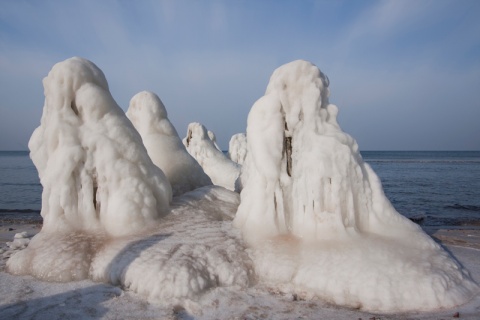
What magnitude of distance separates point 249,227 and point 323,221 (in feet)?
3.58

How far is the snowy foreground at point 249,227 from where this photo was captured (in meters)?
3.89

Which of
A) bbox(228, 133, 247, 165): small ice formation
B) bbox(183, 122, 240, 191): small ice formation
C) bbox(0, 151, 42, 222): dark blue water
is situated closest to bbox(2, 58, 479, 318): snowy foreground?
bbox(183, 122, 240, 191): small ice formation

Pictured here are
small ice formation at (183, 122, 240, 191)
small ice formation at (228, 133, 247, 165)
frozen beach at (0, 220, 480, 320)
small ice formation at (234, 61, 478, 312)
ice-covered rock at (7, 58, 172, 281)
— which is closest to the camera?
frozen beach at (0, 220, 480, 320)

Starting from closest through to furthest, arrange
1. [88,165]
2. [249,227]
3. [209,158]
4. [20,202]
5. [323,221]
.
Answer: [323,221]
[249,227]
[88,165]
[209,158]
[20,202]

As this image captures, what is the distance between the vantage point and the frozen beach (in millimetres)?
3547

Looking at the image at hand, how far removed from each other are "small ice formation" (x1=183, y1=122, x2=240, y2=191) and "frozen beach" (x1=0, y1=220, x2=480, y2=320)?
8693mm

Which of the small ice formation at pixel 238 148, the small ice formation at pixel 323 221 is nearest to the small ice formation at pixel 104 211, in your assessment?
the small ice formation at pixel 323 221

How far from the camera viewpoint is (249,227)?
5070mm

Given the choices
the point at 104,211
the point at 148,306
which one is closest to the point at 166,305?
the point at 148,306

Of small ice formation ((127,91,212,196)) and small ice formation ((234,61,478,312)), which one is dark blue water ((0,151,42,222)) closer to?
small ice formation ((127,91,212,196))

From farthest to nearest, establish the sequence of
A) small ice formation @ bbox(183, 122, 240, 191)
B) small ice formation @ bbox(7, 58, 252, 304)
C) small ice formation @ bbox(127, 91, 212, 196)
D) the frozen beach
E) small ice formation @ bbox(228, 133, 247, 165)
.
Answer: small ice formation @ bbox(228, 133, 247, 165) < small ice formation @ bbox(183, 122, 240, 191) < small ice formation @ bbox(127, 91, 212, 196) < small ice formation @ bbox(7, 58, 252, 304) < the frozen beach

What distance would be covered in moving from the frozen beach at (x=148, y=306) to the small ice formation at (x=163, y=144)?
3546mm

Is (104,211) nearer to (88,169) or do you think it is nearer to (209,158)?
(88,169)

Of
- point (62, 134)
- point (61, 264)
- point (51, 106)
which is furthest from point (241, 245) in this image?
point (51, 106)
